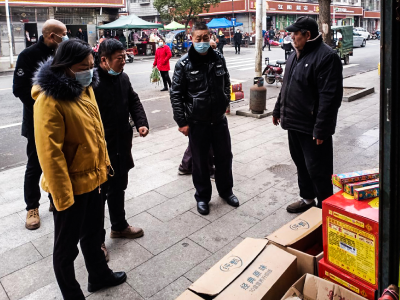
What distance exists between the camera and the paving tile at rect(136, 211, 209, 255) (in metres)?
3.62

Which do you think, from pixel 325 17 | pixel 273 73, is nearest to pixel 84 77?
pixel 325 17

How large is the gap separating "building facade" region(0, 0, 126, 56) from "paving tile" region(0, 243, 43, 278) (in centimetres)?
2323

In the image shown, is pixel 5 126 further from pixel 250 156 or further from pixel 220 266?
pixel 220 266

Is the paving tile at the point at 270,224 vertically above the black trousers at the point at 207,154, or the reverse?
the black trousers at the point at 207,154

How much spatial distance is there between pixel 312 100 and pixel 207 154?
127 centimetres

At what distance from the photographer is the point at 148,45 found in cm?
2850

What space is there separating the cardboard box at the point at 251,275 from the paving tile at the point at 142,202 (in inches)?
75.6

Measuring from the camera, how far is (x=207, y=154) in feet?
14.0

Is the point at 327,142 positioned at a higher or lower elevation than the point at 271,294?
higher

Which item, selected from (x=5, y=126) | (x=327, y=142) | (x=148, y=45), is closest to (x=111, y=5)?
(x=148, y=45)

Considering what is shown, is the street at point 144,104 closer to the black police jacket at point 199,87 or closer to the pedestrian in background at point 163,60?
the pedestrian in background at point 163,60

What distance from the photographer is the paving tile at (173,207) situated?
4.21 m

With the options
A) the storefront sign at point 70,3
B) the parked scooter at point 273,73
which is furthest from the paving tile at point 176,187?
the storefront sign at point 70,3

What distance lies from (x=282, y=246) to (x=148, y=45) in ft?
90.1
